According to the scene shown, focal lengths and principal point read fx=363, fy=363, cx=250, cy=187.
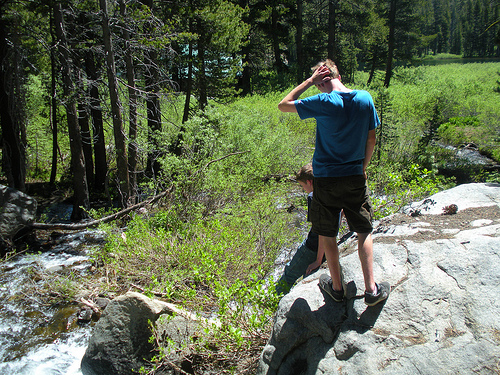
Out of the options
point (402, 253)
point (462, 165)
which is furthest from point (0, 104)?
point (462, 165)

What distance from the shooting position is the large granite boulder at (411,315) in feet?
7.95

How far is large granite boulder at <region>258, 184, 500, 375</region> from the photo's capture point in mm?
2424

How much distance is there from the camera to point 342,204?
284 centimetres

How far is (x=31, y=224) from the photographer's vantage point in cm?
796

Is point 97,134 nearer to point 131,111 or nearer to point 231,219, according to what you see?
point 131,111

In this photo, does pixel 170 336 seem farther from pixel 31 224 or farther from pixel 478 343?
pixel 31 224

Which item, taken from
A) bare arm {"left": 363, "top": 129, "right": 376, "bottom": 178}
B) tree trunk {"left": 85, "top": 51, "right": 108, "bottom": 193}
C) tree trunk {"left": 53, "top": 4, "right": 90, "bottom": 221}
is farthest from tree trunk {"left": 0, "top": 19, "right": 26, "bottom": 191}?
bare arm {"left": 363, "top": 129, "right": 376, "bottom": 178}

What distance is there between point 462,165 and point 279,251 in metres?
8.16

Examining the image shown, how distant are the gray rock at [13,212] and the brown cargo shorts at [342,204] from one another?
7.34 meters

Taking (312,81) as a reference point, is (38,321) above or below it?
below

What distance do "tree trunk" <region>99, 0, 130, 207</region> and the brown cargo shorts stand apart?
7129mm

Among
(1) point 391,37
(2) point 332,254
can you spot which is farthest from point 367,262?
(1) point 391,37

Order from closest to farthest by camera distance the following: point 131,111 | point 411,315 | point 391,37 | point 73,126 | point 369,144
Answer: point 411,315, point 369,144, point 131,111, point 73,126, point 391,37

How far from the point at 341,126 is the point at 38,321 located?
5.46 m
